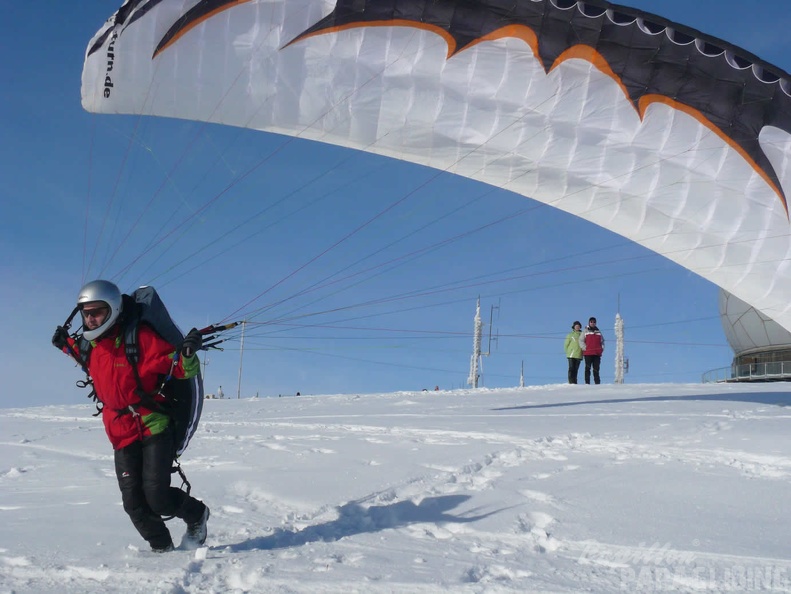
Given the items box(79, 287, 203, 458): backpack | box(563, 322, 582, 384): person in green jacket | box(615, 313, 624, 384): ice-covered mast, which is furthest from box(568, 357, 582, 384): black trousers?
box(615, 313, 624, 384): ice-covered mast

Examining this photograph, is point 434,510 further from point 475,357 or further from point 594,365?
point 475,357

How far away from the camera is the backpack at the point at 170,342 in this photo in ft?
11.5

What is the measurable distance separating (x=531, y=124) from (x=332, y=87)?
91.4 inches

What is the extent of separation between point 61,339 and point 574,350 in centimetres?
1282

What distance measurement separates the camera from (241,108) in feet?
27.6

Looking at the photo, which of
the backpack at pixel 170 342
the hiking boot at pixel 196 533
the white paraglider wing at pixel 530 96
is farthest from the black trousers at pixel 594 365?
the hiking boot at pixel 196 533

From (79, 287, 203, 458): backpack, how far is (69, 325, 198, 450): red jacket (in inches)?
1.4

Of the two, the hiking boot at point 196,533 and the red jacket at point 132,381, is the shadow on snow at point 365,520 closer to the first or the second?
the hiking boot at point 196,533

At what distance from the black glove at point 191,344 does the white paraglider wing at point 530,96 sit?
5460mm

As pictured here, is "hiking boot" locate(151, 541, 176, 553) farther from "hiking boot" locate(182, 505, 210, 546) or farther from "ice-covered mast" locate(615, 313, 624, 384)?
"ice-covered mast" locate(615, 313, 624, 384)

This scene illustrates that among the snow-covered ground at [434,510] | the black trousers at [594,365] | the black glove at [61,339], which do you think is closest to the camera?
the snow-covered ground at [434,510]

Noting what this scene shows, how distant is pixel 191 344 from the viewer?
338 centimetres

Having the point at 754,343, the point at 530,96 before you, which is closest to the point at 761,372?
the point at 754,343

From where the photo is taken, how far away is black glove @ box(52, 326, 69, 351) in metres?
3.77
